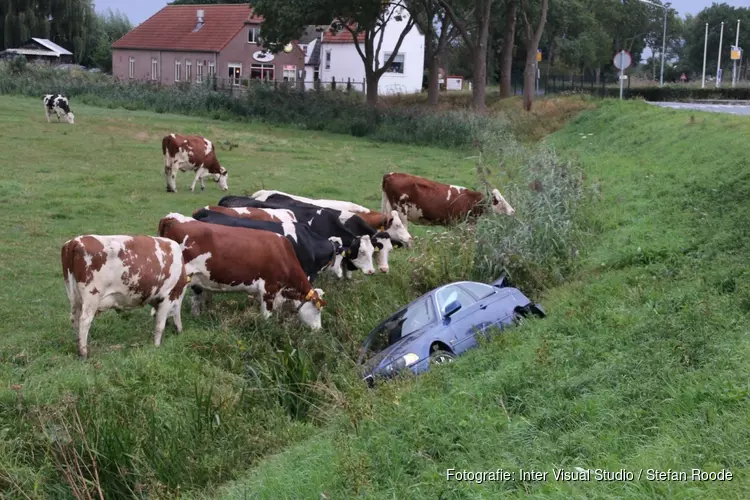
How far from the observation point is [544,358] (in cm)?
830

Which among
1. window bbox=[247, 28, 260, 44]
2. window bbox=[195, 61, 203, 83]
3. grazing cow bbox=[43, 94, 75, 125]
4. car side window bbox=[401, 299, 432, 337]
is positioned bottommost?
car side window bbox=[401, 299, 432, 337]

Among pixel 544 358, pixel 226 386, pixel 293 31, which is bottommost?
pixel 226 386

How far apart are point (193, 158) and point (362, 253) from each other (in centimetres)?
985

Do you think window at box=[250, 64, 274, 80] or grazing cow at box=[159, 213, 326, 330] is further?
window at box=[250, 64, 274, 80]

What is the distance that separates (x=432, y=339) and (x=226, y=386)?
2.37m

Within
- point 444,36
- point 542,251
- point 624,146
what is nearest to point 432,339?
point 542,251

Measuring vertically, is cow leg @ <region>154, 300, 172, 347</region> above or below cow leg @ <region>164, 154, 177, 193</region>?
below

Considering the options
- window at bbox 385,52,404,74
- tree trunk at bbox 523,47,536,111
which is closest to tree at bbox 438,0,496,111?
tree trunk at bbox 523,47,536,111

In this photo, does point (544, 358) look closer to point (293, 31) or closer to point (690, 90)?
point (293, 31)

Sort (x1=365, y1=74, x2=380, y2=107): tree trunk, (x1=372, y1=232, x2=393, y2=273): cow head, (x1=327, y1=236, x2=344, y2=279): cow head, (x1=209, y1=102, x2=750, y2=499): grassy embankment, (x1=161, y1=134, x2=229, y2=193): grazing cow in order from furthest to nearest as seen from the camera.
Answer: (x1=365, y1=74, x2=380, y2=107): tree trunk, (x1=161, y1=134, x2=229, y2=193): grazing cow, (x1=372, y1=232, x2=393, y2=273): cow head, (x1=327, y1=236, x2=344, y2=279): cow head, (x1=209, y1=102, x2=750, y2=499): grassy embankment

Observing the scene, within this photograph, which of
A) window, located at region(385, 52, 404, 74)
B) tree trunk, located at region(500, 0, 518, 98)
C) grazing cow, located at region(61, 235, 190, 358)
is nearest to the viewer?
grazing cow, located at region(61, 235, 190, 358)

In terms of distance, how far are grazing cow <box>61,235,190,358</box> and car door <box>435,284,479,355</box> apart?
3371 millimetres

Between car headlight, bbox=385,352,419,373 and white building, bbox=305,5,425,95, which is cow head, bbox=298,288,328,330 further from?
white building, bbox=305,5,425,95

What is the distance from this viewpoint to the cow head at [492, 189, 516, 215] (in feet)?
53.4
